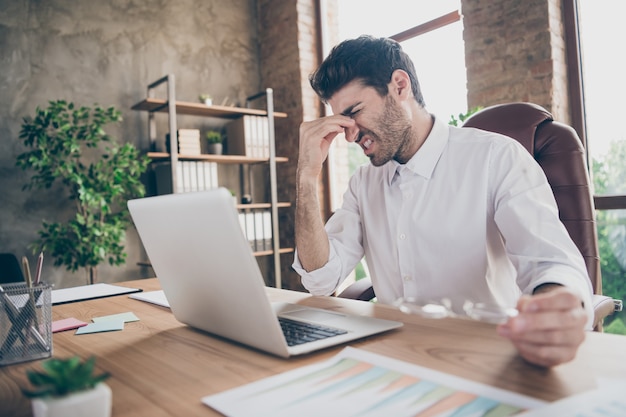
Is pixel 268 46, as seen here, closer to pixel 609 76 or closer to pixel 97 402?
pixel 609 76

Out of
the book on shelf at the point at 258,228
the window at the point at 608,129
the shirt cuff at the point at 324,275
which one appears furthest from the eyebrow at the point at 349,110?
the book on shelf at the point at 258,228

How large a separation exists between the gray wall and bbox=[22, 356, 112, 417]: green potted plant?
338 cm

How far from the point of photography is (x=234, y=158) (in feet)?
12.7

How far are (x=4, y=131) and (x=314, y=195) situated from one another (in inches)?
110

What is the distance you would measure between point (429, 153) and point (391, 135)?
0.41ft

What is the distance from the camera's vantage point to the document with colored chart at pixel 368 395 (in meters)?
0.55

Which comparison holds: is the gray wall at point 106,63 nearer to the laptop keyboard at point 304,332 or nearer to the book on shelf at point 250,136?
the book on shelf at point 250,136

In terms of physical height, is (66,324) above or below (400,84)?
below

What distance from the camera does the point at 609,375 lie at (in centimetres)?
62

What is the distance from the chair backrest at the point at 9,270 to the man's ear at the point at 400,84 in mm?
2078

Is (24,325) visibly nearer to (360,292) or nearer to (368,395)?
(368,395)

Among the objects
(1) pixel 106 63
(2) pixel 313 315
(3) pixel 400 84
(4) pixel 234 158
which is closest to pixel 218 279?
(2) pixel 313 315

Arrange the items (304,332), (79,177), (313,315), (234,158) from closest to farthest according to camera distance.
Result: (304,332) → (313,315) → (79,177) → (234,158)

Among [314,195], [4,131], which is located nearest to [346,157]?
[4,131]
